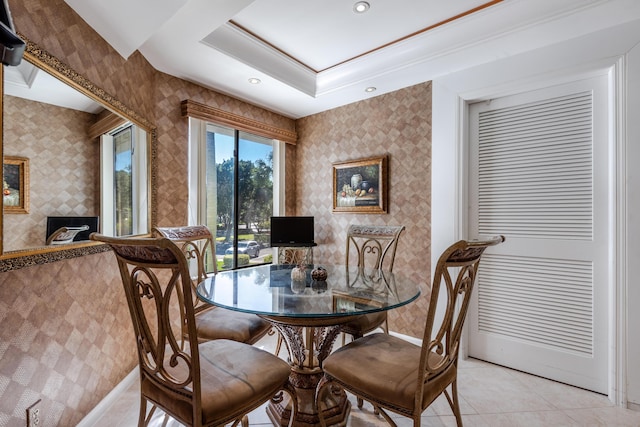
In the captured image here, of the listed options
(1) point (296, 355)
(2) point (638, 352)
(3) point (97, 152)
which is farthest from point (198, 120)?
(2) point (638, 352)

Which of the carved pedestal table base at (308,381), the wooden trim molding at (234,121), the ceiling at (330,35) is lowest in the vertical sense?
the carved pedestal table base at (308,381)

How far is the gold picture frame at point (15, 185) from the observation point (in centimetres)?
125

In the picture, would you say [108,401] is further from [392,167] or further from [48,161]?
[392,167]

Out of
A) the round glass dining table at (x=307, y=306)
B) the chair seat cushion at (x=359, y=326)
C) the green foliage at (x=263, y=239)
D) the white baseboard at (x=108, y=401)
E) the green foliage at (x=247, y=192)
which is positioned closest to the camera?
the round glass dining table at (x=307, y=306)

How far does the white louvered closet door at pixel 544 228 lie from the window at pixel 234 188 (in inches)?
92.6

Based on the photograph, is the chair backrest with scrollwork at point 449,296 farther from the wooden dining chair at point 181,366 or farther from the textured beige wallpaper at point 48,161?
the textured beige wallpaper at point 48,161

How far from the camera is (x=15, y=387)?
1.29 m

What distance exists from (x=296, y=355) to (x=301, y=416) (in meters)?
0.32

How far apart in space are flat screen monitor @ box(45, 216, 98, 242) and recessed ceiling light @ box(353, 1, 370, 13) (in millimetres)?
2219

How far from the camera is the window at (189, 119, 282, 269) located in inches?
121

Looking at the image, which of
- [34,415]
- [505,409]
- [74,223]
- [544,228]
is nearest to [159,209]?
[74,223]

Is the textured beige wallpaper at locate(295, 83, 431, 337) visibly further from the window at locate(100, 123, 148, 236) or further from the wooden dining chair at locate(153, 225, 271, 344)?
the window at locate(100, 123, 148, 236)

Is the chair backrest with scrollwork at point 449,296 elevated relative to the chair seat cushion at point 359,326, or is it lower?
elevated

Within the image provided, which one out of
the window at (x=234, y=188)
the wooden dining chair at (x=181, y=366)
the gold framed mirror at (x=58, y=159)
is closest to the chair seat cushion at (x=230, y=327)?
the wooden dining chair at (x=181, y=366)
